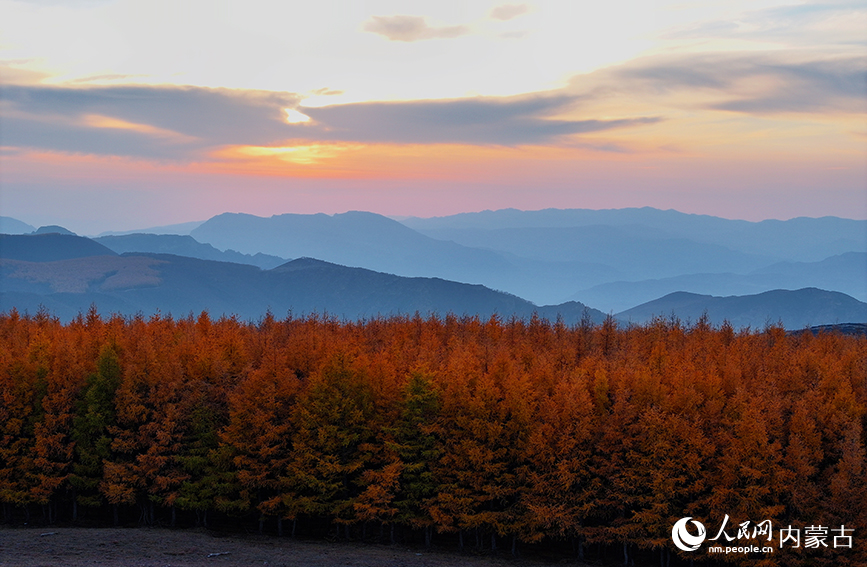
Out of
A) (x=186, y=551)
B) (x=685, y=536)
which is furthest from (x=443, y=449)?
(x=186, y=551)

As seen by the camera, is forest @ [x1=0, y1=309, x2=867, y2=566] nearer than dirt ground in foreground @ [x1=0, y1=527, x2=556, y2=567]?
No

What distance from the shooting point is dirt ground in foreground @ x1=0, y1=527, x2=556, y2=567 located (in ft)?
181

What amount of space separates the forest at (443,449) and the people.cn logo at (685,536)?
1.00m

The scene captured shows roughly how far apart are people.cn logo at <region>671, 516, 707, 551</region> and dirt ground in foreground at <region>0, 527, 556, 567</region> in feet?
42.7

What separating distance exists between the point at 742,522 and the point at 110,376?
6148 centimetres

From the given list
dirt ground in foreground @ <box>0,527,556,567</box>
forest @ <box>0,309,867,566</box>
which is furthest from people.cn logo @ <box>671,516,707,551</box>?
dirt ground in foreground @ <box>0,527,556,567</box>

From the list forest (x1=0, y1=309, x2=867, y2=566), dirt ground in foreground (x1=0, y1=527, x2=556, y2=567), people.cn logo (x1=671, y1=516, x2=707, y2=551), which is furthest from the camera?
forest (x1=0, y1=309, x2=867, y2=566)

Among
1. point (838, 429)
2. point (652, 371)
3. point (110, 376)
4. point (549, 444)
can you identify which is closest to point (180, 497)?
point (110, 376)

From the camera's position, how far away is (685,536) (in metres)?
59.0

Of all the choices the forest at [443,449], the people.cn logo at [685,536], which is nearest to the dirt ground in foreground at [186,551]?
the forest at [443,449]

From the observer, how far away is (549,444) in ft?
212

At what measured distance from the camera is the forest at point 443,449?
198 feet

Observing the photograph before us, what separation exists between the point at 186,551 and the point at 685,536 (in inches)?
1645

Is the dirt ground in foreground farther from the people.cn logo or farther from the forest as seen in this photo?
the people.cn logo
